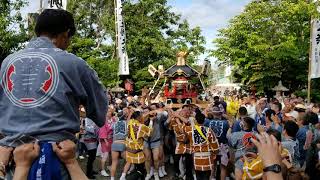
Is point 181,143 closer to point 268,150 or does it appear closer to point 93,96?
point 93,96

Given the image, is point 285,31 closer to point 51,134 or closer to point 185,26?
point 185,26

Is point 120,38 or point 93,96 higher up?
point 120,38

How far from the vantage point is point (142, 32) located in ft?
108

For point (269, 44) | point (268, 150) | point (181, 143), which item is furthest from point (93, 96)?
point (269, 44)

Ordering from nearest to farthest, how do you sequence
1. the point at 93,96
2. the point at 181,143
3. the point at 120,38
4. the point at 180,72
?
the point at 93,96, the point at 181,143, the point at 120,38, the point at 180,72

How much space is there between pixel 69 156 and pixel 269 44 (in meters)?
25.1

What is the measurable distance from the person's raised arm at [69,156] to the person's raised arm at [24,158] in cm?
11

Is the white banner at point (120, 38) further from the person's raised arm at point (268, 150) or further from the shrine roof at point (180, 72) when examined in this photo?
the person's raised arm at point (268, 150)

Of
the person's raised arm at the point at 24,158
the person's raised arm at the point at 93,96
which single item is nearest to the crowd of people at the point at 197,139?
the person's raised arm at the point at 93,96

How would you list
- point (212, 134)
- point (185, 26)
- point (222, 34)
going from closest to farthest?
point (212, 134), point (222, 34), point (185, 26)

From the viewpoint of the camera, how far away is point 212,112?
1002 cm

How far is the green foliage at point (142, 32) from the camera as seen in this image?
32562mm

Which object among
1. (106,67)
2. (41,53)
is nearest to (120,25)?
(106,67)

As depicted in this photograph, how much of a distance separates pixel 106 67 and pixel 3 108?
803 inches
